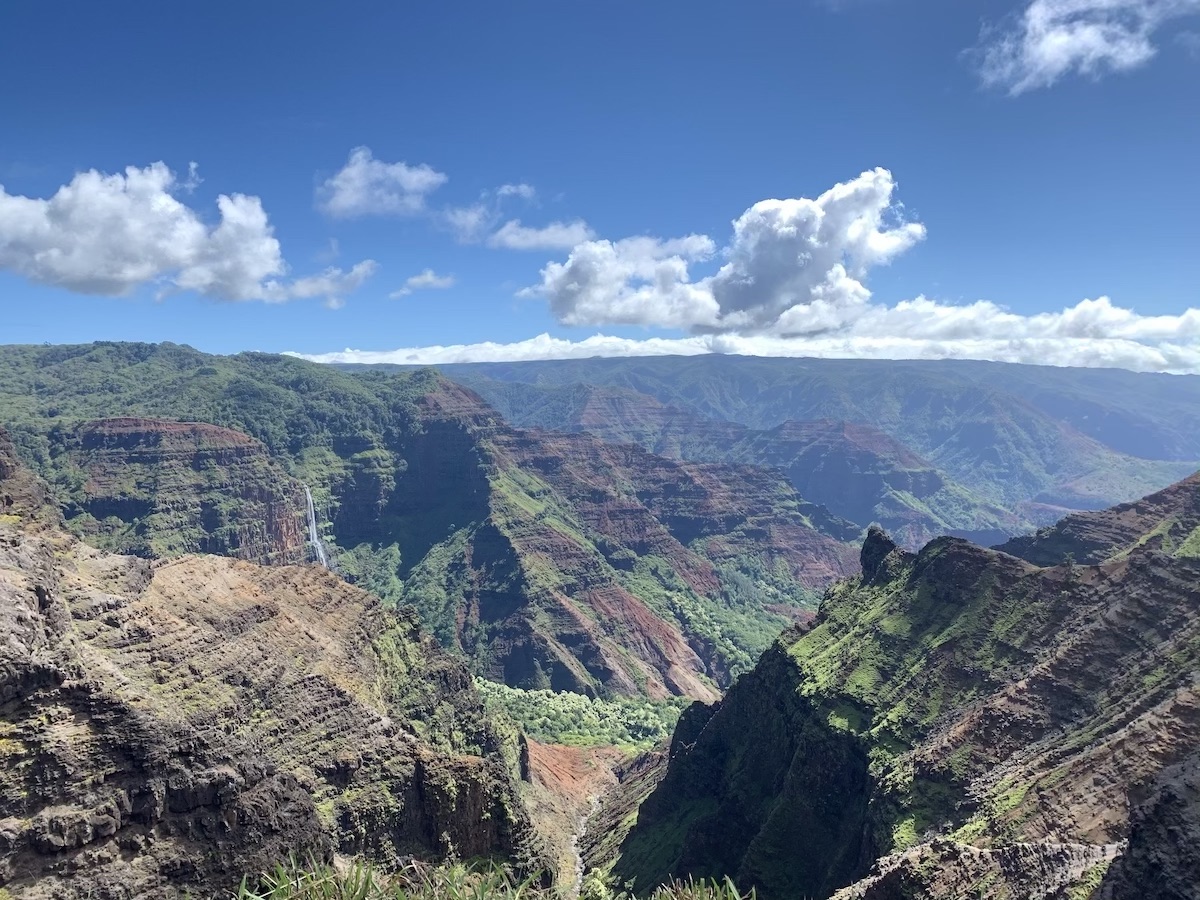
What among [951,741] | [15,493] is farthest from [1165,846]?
[15,493]

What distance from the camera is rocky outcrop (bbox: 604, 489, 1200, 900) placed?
72.2m

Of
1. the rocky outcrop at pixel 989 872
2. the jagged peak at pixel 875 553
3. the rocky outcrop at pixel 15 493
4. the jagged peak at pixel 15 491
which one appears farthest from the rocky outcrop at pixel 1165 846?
Answer: the jagged peak at pixel 15 491

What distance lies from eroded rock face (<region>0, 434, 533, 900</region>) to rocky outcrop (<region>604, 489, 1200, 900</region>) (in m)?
36.3

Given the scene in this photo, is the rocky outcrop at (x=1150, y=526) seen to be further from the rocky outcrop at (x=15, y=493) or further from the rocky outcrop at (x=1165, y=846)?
the rocky outcrop at (x=15, y=493)

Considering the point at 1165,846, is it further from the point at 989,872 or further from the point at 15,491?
the point at 15,491

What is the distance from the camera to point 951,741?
97.4 meters

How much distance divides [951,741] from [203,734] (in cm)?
8264

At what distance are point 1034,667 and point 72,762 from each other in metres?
103

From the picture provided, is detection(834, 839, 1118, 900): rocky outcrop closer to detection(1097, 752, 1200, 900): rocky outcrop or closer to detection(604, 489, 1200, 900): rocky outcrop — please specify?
detection(604, 489, 1200, 900): rocky outcrop

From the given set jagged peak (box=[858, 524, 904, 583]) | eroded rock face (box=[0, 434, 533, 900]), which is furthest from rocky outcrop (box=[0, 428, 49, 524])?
jagged peak (box=[858, 524, 904, 583])

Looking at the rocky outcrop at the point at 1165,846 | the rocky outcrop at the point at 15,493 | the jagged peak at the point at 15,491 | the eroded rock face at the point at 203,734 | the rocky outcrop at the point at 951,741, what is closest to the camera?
the rocky outcrop at the point at 1165,846

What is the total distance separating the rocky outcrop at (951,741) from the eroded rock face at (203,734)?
119 feet

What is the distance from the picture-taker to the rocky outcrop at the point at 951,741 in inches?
2844

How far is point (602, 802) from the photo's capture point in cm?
17588
